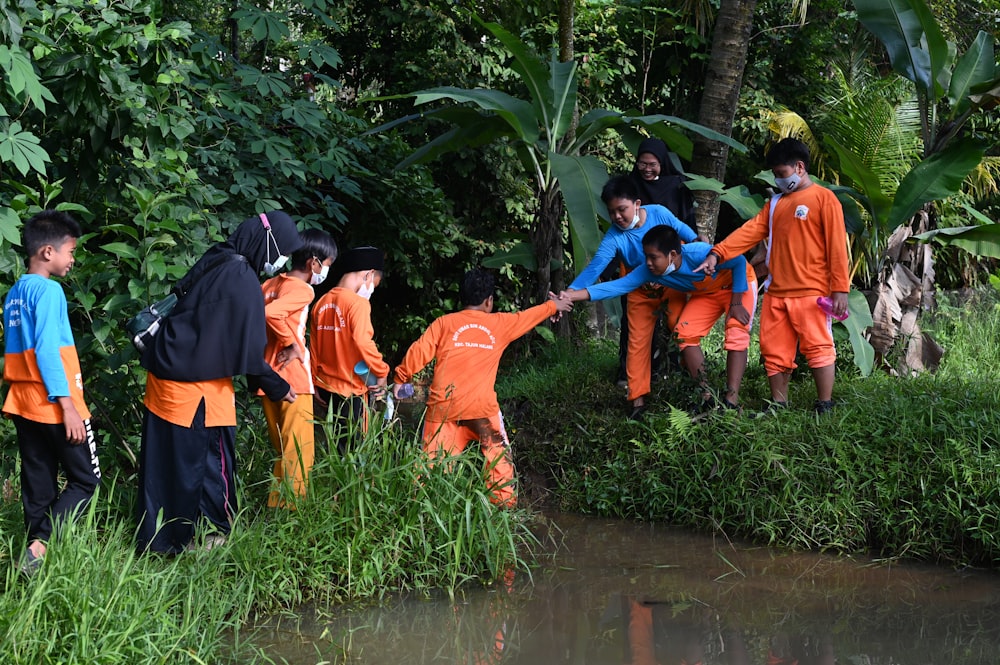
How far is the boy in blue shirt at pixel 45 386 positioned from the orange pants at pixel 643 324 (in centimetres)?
356

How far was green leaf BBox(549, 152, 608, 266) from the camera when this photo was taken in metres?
6.76

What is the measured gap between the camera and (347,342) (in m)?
5.35

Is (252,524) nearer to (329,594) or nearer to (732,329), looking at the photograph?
(329,594)

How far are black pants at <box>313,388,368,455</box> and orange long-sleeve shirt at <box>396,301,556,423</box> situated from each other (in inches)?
12.9

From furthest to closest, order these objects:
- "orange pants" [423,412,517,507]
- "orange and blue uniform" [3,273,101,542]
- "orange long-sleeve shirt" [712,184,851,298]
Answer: "orange long-sleeve shirt" [712,184,851,298] < "orange pants" [423,412,517,507] < "orange and blue uniform" [3,273,101,542]

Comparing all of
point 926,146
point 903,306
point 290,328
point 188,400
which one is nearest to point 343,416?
point 290,328

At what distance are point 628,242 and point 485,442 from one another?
1884 mm

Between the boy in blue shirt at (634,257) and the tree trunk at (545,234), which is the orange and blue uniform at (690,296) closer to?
the boy in blue shirt at (634,257)

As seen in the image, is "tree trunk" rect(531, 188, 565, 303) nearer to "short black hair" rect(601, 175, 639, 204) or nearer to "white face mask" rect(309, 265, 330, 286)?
"short black hair" rect(601, 175, 639, 204)

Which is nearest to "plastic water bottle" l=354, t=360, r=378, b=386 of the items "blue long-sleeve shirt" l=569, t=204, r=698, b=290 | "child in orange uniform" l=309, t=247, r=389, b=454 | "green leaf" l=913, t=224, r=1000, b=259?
"child in orange uniform" l=309, t=247, r=389, b=454

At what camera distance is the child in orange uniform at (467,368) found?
534 cm

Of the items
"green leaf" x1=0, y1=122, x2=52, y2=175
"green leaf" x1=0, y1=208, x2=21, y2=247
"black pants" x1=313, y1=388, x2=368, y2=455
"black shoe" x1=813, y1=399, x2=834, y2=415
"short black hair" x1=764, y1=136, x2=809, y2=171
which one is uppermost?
"short black hair" x1=764, y1=136, x2=809, y2=171

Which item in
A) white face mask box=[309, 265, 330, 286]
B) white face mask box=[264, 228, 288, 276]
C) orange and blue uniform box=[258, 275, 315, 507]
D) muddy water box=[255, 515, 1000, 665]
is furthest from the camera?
white face mask box=[309, 265, 330, 286]

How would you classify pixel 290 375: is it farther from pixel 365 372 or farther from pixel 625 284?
pixel 625 284
